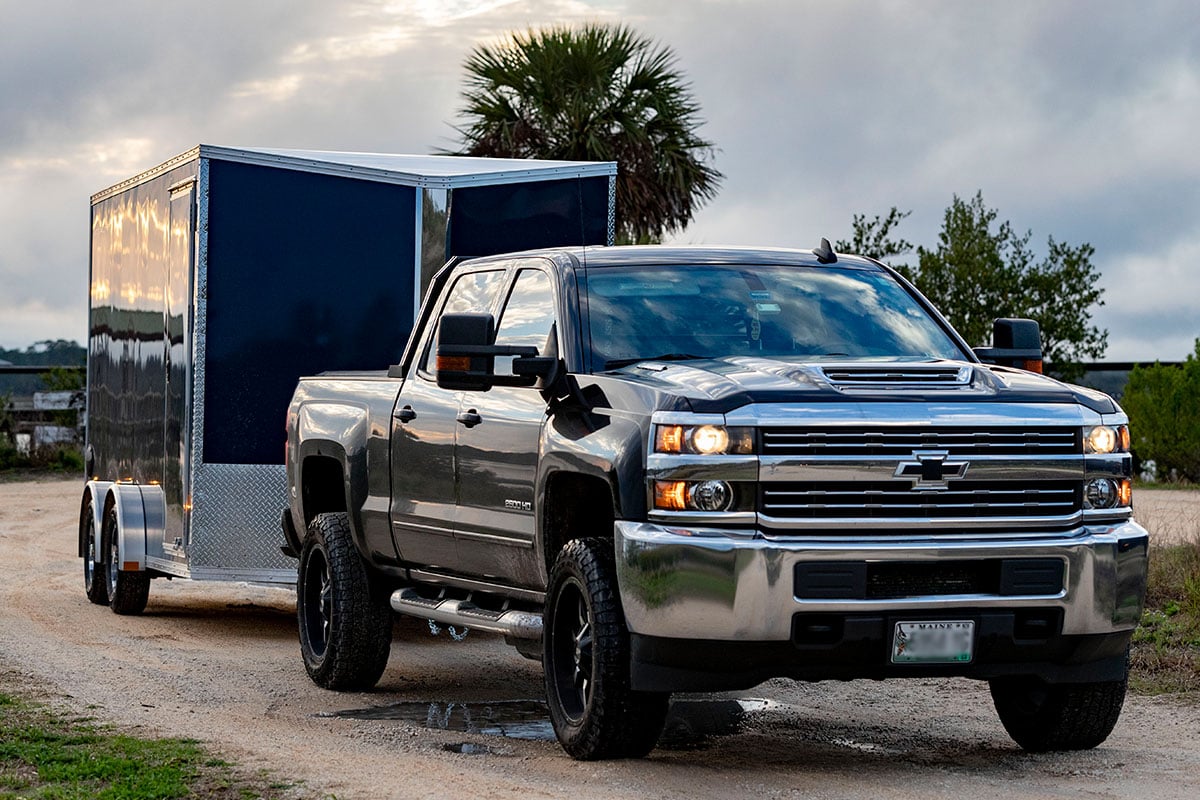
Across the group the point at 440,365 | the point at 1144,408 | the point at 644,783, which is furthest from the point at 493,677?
the point at 1144,408

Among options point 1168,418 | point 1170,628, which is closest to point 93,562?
point 1170,628

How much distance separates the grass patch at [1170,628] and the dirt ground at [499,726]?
590 millimetres

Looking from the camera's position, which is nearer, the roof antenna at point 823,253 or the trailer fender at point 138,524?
the roof antenna at point 823,253

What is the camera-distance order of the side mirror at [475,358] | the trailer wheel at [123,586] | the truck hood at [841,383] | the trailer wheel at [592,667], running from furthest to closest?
the trailer wheel at [123,586] < the side mirror at [475,358] < the trailer wheel at [592,667] < the truck hood at [841,383]

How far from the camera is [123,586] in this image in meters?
13.3

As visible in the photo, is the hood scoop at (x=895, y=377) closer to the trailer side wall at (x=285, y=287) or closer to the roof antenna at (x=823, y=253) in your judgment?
the roof antenna at (x=823, y=253)

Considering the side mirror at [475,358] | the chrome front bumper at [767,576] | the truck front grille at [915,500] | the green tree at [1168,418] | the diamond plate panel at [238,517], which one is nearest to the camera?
the chrome front bumper at [767,576]

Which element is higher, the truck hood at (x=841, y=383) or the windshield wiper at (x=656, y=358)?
the windshield wiper at (x=656, y=358)

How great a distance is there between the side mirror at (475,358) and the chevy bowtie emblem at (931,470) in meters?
1.69

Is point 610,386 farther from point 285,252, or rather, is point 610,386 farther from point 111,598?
point 111,598

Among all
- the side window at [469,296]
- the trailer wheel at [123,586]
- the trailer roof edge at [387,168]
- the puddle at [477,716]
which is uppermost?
the trailer roof edge at [387,168]

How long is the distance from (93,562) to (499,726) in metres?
6.41

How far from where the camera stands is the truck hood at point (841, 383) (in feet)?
23.0

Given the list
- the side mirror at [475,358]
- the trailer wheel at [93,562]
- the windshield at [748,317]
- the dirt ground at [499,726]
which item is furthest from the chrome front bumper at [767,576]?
A: the trailer wheel at [93,562]
